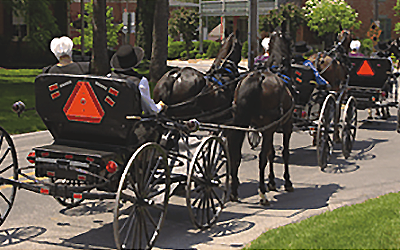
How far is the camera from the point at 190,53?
5778 centimetres

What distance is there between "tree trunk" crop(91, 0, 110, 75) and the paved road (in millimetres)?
10968

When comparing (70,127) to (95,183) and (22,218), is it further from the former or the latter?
(22,218)

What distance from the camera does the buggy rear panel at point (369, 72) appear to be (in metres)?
16.4

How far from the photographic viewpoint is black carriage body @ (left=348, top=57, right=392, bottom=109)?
1601 centimetres

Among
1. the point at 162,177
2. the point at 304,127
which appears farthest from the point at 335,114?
the point at 162,177

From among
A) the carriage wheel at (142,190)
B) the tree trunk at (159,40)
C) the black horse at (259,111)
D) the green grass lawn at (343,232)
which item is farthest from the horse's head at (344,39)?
the tree trunk at (159,40)

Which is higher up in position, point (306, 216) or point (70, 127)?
point (70, 127)

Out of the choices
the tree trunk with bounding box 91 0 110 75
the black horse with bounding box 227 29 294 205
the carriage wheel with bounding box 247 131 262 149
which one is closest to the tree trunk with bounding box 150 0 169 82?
the tree trunk with bounding box 91 0 110 75

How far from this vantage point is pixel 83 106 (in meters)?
7.29

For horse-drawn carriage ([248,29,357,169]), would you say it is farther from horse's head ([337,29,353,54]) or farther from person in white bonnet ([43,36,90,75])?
person in white bonnet ([43,36,90,75])

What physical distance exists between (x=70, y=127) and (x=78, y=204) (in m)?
1.51

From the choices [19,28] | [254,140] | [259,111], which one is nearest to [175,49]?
[19,28]

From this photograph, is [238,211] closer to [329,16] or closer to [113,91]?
[113,91]

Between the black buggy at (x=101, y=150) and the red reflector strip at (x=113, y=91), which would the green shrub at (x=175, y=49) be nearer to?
the black buggy at (x=101, y=150)
